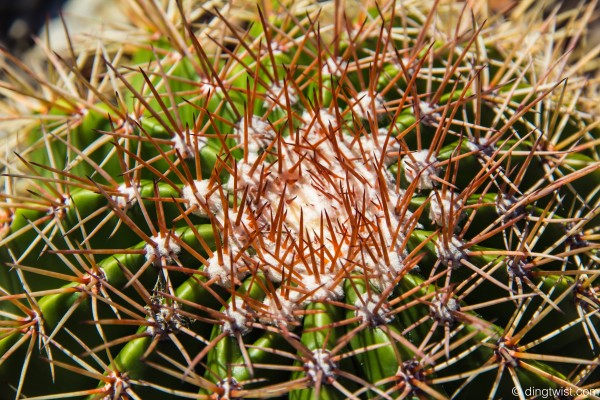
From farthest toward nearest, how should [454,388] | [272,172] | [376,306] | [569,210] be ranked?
1. [569,210]
2. [272,172]
3. [454,388]
4. [376,306]

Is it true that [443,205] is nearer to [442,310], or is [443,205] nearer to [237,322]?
[442,310]

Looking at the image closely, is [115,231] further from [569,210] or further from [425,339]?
[569,210]

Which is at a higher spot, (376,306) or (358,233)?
(358,233)

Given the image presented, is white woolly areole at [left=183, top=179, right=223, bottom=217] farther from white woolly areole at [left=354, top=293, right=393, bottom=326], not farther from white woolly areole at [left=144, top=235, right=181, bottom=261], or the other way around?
white woolly areole at [left=354, top=293, right=393, bottom=326]

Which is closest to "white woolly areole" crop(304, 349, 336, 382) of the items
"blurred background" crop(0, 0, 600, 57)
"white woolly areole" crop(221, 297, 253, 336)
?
"white woolly areole" crop(221, 297, 253, 336)

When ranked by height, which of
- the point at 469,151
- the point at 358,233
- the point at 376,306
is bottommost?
the point at 376,306

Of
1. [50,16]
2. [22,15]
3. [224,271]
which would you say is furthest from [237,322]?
[22,15]

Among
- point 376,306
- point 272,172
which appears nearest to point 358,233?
point 376,306
